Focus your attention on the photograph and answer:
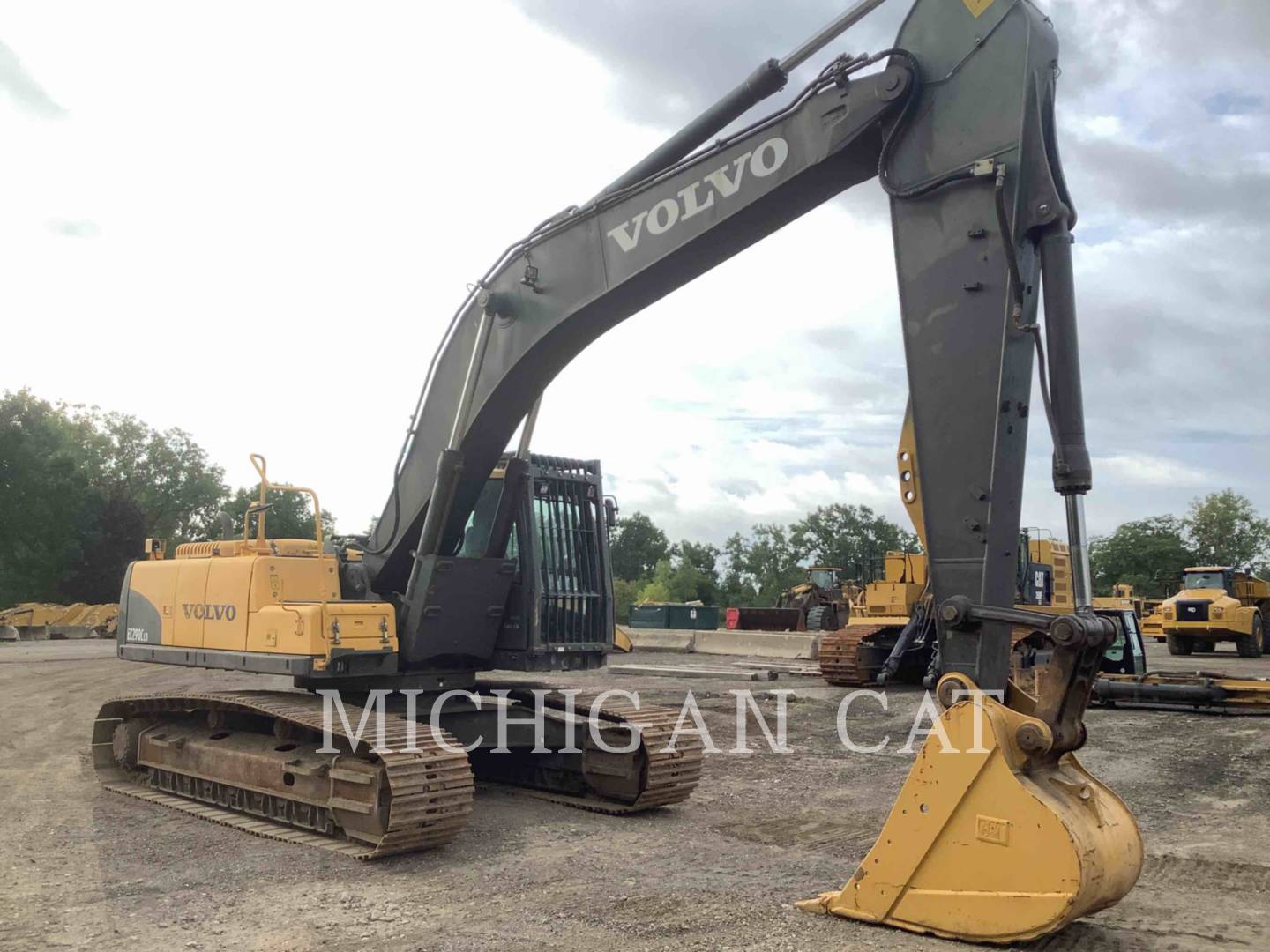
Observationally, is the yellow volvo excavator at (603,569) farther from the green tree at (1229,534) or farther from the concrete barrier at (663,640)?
the green tree at (1229,534)

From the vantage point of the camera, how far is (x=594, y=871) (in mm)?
6738

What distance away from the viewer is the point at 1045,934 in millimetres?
4785

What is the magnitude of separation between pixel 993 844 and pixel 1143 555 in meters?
90.2

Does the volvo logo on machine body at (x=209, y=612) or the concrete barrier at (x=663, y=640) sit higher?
the volvo logo on machine body at (x=209, y=612)

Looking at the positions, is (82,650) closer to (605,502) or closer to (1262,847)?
(605,502)

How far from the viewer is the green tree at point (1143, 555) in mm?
84938

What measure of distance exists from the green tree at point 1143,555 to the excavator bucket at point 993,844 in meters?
84.6

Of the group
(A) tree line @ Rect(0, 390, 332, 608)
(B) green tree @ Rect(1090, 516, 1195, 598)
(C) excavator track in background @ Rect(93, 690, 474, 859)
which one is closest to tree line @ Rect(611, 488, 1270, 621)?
(B) green tree @ Rect(1090, 516, 1195, 598)

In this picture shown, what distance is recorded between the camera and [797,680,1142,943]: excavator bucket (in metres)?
4.71

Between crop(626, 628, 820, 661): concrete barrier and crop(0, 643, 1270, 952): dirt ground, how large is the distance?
1413 centimetres

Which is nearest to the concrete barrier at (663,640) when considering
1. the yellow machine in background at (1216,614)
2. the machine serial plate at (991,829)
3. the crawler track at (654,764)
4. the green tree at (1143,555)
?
the yellow machine in background at (1216,614)

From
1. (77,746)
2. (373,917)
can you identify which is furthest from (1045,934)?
(77,746)

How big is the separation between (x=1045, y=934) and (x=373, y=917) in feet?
10.7

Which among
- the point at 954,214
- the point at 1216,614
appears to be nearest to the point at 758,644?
the point at 1216,614
